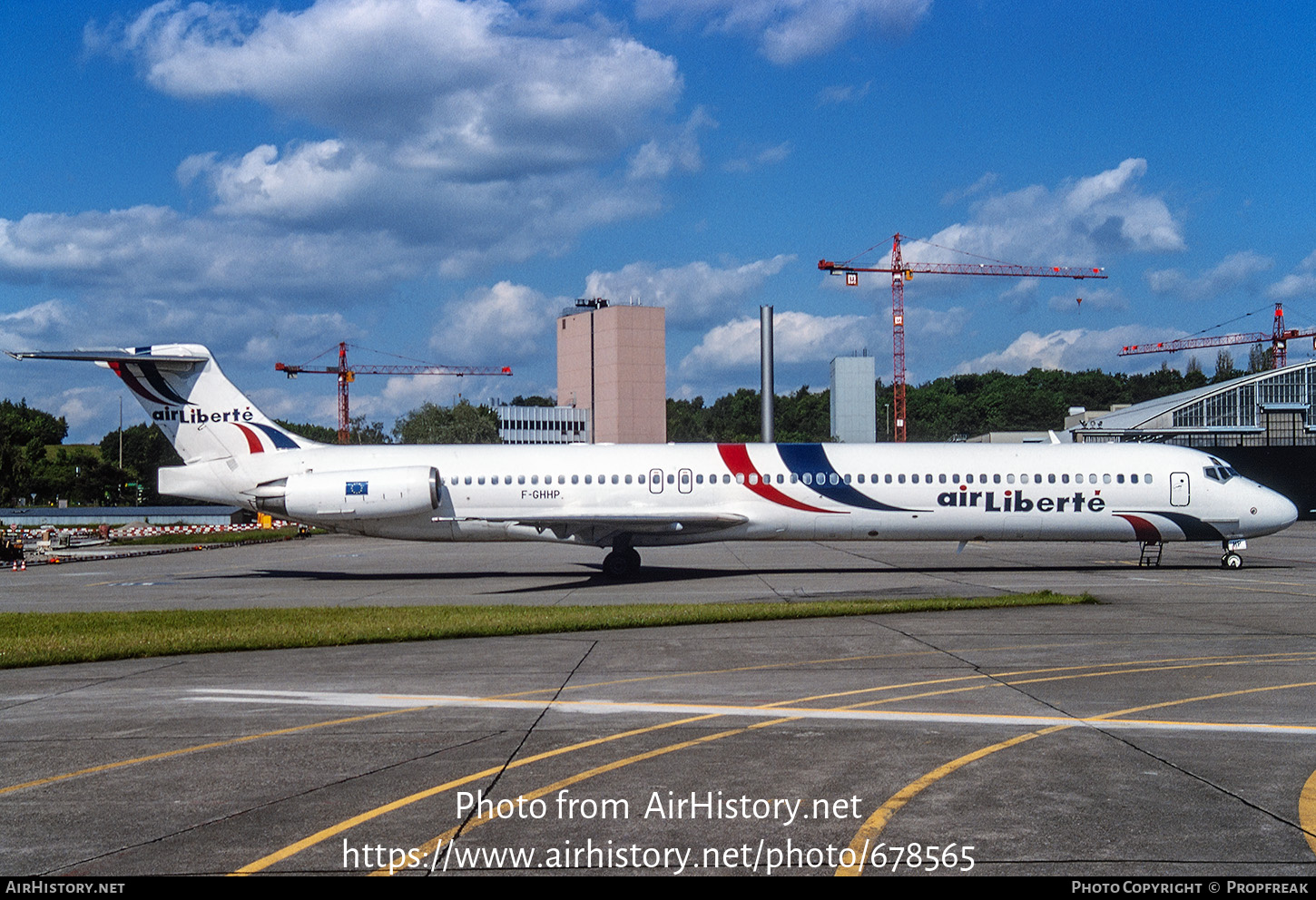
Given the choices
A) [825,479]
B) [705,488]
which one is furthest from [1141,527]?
[705,488]

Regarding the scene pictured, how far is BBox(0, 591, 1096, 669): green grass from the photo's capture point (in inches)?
575

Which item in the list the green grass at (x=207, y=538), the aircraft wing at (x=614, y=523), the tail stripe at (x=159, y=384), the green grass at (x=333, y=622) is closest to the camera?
the green grass at (x=333, y=622)

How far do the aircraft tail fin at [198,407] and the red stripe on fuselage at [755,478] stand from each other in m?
12.6

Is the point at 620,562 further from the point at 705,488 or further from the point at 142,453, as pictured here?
the point at 142,453

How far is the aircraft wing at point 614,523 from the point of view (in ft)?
85.0

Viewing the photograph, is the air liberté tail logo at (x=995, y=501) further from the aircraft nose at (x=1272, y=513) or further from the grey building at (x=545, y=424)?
the grey building at (x=545, y=424)

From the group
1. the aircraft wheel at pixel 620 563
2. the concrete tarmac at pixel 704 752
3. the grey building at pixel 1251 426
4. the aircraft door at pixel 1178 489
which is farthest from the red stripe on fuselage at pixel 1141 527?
the grey building at pixel 1251 426

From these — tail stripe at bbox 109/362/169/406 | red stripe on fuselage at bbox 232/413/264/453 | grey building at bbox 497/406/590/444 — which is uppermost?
grey building at bbox 497/406/590/444

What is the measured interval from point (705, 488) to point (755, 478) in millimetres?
1365

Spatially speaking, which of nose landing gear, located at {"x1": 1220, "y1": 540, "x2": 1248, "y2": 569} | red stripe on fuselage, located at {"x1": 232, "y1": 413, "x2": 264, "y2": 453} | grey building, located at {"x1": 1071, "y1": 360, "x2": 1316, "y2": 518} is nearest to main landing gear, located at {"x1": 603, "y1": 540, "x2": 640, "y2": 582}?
red stripe on fuselage, located at {"x1": 232, "y1": 413, "x2": 264, "y2": 453}

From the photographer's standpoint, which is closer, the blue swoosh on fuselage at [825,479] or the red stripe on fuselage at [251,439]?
the blue swoosh on fuselage at [825,479]

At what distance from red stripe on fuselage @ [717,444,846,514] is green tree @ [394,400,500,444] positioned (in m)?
88.7

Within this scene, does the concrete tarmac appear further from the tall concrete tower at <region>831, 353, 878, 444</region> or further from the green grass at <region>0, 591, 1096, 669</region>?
the tall concrete tower at <region>831, 353, 878, 444</region>

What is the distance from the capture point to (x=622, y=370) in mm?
155125
